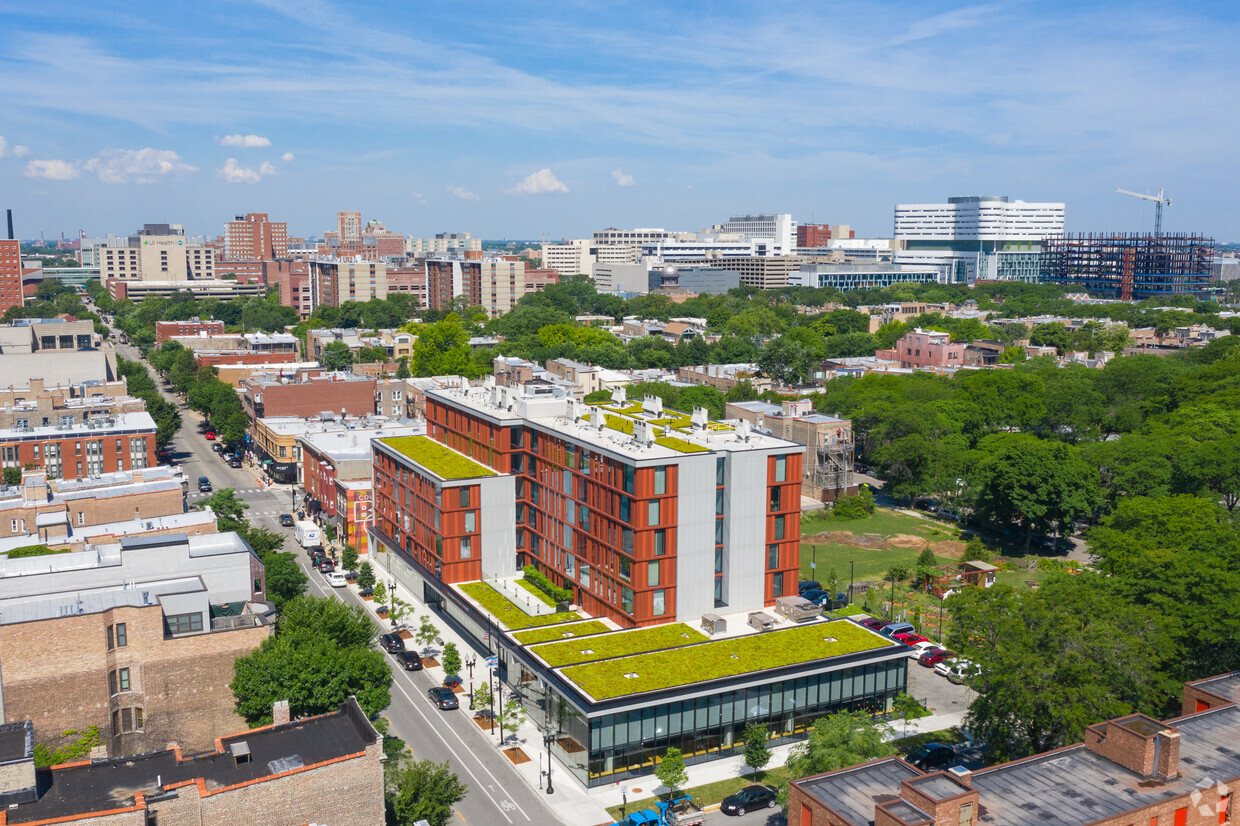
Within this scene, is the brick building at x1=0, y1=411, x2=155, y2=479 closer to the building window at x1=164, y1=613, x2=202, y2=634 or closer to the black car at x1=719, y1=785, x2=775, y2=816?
the building window at x1=164, y1=613, x2=202, y2=634

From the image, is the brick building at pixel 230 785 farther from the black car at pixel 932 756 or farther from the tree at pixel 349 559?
the tree at pixel 349 559

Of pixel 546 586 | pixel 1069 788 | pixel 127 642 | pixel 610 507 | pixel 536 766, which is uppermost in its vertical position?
pixel 610 507

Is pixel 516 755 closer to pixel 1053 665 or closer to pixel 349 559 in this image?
pixel 1053 665

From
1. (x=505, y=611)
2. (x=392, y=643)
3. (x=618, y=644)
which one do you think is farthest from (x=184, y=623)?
(x=618, y=644)

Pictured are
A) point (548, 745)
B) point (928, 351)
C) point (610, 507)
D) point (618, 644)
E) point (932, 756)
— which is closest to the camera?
point (932, 756)

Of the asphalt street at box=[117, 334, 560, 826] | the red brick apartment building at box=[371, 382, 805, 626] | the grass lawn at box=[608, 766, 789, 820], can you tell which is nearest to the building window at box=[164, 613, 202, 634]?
the asphalt street at box=[117, 334, 560, 826]

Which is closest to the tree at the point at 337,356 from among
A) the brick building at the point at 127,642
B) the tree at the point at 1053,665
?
the brick building at the point at 127,642
